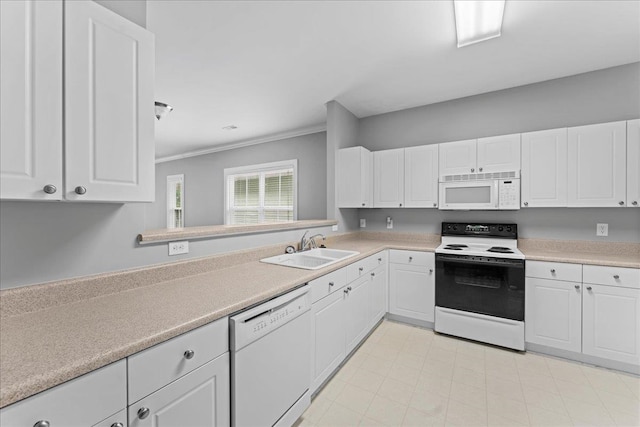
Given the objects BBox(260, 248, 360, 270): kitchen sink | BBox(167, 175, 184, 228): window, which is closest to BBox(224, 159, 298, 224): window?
BBox(167, 175, 184, 228): window

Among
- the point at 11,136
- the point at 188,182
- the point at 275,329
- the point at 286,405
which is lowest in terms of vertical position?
the point at 286,405

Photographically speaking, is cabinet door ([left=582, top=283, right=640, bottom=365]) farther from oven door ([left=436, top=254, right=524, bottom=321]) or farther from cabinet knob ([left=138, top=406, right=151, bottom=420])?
cabinet knob ([left=138, top=406, right=151, bottom=420])

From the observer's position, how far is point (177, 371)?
0.98 m

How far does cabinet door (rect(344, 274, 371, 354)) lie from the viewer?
2256 millimetres

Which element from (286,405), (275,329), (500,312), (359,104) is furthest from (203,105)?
(500,312)

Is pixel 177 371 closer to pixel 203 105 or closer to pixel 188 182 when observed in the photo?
pixel 203 105

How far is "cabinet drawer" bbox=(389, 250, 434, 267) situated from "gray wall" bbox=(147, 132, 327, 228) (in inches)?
68.1

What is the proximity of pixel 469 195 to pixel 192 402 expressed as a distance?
2964 mm

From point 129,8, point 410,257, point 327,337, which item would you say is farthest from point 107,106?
point 410,257

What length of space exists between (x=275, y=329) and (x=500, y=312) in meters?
2.19

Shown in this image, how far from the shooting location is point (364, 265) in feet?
8.30

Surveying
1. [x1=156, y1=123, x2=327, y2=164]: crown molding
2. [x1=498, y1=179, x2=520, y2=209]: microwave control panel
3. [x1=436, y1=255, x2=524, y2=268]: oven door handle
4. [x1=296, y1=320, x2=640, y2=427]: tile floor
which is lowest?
[x1=296, y1=320, x2=640, y2=427]: tile floor

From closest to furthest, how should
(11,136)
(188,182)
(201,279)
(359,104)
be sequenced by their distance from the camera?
(11,136) → (201,279) → (359,104) → (188,182)

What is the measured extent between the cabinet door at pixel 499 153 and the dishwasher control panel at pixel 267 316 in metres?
2.38
